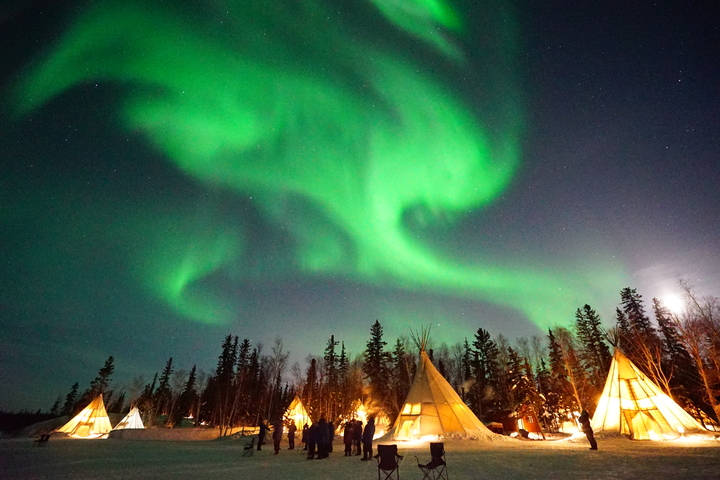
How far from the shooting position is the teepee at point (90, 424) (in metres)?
29.3

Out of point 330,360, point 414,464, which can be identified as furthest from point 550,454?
point 330,360

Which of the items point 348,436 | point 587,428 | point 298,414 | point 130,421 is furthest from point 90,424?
point 587,428

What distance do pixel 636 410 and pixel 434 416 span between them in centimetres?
999

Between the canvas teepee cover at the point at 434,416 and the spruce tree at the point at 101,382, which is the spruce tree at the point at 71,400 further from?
the canvas teepee cover at the point at 434,416

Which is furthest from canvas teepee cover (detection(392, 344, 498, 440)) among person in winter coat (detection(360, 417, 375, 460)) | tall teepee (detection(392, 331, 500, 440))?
person in winter coat (detection(360, 417, 375, 460))

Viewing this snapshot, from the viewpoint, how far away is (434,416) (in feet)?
63.0

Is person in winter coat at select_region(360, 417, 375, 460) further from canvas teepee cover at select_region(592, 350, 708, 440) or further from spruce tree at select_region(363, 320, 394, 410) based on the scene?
spruce tree at select_region(363, 320, 394, 410)

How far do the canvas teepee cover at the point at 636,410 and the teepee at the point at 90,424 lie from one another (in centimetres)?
3836

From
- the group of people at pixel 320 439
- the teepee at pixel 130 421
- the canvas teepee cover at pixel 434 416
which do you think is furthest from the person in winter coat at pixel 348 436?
the teepee at pixel 130 421

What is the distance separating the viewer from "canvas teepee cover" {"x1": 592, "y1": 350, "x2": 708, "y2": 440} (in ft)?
51.2

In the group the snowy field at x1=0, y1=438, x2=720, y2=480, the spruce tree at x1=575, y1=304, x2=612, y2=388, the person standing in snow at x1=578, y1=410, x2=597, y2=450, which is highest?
the spruce tree at x1=575, y1=304, x2=612, y2=388

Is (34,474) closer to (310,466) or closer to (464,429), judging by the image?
(310,466)

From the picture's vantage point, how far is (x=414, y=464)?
11.2m

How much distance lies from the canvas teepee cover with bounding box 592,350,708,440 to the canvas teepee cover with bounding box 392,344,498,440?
6.19 metres
